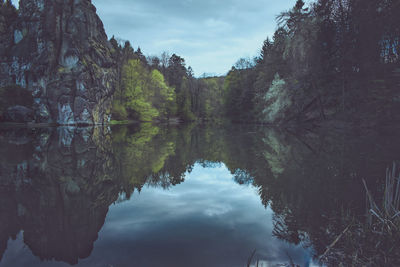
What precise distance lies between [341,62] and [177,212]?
27.1 metres

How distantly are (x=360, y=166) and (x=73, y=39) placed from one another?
40.1 meters

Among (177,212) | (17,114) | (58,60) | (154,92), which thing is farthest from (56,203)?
(154,92)

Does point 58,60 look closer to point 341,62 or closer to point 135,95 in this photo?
point 135,95

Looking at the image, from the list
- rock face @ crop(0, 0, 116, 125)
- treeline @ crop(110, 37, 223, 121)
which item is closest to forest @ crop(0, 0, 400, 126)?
rock face @ crop(0, 0, 116, 125)

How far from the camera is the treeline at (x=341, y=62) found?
22.1 meters

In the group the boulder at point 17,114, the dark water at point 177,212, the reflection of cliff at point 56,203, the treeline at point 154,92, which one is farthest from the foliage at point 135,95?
the dark water at point 177,212

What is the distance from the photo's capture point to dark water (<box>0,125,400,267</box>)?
3.00 metres

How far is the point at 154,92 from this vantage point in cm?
5141

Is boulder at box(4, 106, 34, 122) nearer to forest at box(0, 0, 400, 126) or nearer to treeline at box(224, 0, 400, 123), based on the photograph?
forest at box(0, 0, 400, 126)

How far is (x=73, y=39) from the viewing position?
118 feet

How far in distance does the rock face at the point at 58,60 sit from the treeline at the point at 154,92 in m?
8.14

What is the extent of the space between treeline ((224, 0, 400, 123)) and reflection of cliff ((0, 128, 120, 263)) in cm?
2456

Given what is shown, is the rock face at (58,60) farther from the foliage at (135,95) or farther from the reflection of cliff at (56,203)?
the reflection of cliff at (56,203)

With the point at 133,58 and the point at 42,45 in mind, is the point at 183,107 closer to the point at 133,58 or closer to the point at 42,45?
the point at 133,58
